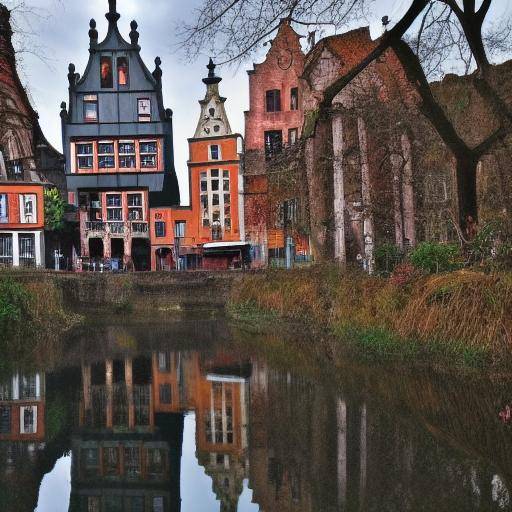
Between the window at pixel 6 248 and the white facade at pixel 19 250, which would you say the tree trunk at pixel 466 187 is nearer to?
the white facade at pixel 19 250

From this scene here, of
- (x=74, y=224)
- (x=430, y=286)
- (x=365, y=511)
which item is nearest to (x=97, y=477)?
(x=365, y=511)

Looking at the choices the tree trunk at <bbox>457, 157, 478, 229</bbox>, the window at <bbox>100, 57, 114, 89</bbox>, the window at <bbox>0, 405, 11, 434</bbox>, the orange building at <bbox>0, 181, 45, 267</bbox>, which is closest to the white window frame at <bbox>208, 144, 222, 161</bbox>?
the window at <bbox>100, 57, 114, 89</bbox>

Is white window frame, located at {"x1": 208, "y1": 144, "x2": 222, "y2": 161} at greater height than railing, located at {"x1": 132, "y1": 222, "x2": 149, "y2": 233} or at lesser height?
greater

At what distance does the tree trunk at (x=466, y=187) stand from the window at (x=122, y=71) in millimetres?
39325

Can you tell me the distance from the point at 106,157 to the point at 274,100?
1259cm

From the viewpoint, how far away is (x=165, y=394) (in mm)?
10703

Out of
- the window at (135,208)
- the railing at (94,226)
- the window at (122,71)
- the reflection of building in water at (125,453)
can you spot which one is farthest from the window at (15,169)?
the reflection of building in water at (125,453)

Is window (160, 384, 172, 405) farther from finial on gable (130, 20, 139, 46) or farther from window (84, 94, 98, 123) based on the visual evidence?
finial on gable (130, 20, 139, 46)

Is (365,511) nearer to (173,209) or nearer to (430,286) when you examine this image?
(430,286)

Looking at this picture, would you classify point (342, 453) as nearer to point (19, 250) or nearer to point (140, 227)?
point (19, 250)

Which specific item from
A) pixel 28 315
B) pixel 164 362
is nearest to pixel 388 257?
pixel 164 362

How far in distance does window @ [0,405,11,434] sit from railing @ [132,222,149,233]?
132 feet

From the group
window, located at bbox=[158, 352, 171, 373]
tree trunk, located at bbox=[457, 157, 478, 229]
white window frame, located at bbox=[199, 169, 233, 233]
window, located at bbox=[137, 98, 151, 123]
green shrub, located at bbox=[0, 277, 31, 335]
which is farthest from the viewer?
window, located at bbox=[137, 98, 151, 123]

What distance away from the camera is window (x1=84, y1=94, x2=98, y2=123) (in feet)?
163
